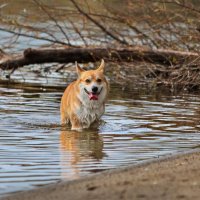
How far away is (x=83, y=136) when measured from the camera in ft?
35.5

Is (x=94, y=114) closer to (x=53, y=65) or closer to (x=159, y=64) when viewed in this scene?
(x=159, y=64)

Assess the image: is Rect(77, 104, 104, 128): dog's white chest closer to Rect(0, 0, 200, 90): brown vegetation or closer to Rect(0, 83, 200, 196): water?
Rect(0, 83, 200, 196): water

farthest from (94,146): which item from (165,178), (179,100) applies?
(179,100)

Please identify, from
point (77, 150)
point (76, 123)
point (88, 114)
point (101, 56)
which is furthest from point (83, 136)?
point (101, 56)

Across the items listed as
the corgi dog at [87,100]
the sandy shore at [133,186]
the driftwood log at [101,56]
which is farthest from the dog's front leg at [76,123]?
the driftwood log at [101,56]

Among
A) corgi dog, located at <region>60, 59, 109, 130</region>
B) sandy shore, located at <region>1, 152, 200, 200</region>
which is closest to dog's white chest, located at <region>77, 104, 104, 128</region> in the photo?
corgi dog, located at <region>60, 59, 109, 130</region>

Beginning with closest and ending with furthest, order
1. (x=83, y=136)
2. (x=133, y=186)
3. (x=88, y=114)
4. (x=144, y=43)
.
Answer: (x=133, y=186) → (x=83, y=136) → (x=88, y=114) → (x=144, y=43)

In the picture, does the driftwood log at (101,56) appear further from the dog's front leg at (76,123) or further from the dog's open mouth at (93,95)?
the dog's front leg at (76,123)

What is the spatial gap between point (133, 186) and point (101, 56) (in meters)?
10.2

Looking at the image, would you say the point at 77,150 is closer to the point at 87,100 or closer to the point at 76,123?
the point at 76,123

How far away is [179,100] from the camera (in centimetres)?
1506

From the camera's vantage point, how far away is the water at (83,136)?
8055 millimetres

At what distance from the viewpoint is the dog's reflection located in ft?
26.7

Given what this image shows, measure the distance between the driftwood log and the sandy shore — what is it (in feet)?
28.2
